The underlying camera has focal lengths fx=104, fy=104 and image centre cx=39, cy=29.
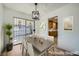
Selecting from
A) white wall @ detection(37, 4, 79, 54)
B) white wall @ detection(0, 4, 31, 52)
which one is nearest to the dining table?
white wall @ detection(37, 4, 79, 54)

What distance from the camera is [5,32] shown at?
5.90ft

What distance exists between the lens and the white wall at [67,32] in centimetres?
183

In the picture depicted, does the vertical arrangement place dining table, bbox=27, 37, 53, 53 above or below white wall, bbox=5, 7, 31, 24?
below

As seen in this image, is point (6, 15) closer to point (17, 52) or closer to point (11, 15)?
point (11, 15)

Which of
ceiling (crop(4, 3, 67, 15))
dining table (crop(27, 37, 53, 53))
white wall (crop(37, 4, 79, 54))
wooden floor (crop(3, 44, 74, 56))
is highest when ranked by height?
ceiling (crop(4, 3, 67, 15))

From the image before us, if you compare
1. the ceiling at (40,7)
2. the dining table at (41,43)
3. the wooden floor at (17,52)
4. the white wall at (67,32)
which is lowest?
the wooden floor at (17,52)

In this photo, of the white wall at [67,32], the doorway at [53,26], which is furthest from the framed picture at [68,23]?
the doorway at [53,26]

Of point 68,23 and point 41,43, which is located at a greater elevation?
point 68,23

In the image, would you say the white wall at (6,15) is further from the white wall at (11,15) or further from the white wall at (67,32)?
the white wall at (67,32)

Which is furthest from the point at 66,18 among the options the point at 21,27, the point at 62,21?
the point at 21,27

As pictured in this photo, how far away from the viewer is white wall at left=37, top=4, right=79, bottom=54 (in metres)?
1.83

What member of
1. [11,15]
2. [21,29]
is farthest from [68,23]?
[11,15]

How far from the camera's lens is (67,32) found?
1877mm

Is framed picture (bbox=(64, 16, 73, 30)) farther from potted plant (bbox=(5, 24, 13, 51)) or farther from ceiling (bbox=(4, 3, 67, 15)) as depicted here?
potted plant (bbox=(5, 24, 13, 51))
